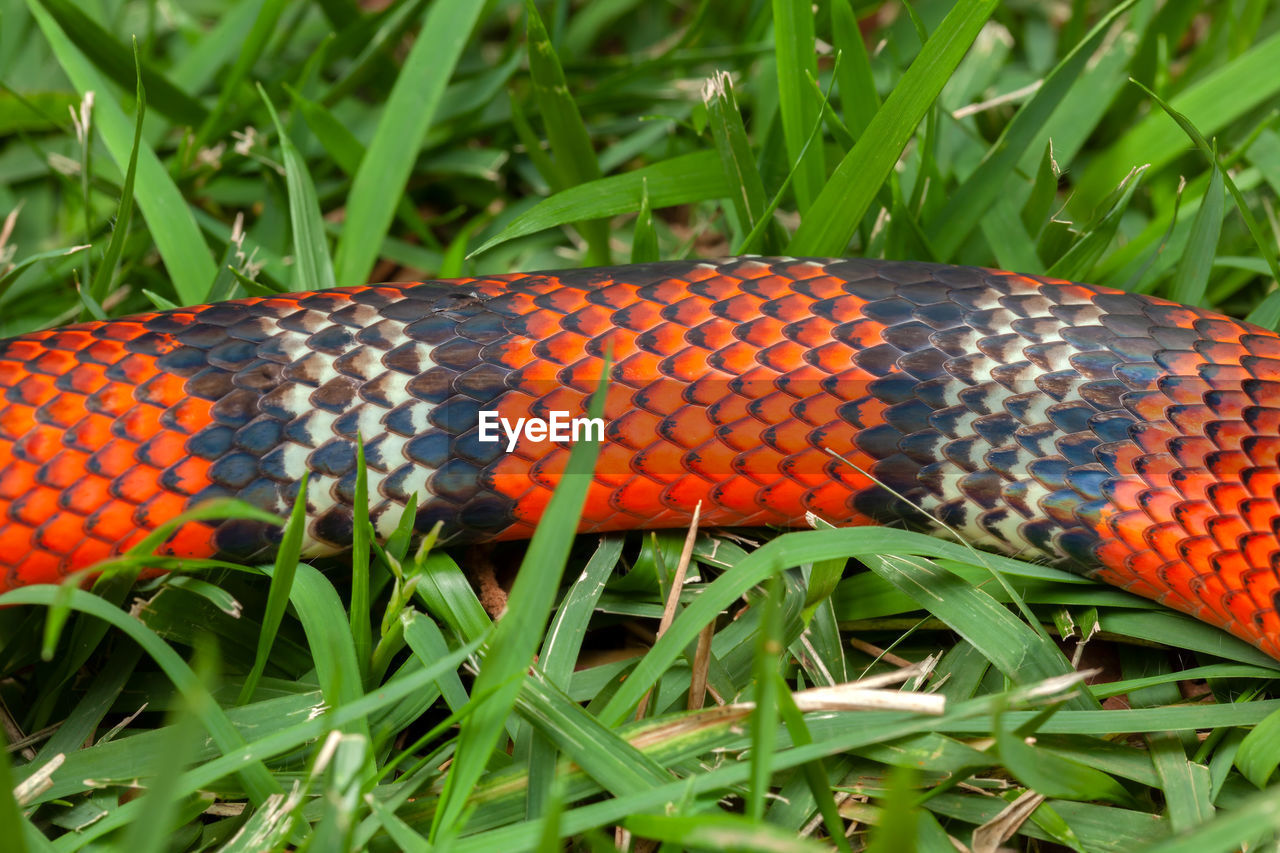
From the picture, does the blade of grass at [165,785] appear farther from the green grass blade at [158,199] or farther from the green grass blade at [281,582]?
the green grass blade at [158,199]

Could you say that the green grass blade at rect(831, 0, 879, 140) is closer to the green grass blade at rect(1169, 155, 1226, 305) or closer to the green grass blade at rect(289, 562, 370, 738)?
the green grass blade at rect(1169, 155, 1226, 305)

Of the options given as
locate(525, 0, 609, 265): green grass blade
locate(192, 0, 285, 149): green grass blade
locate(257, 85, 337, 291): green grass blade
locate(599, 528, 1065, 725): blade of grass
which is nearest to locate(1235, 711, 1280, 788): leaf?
locate(599, 528, 1065, 725): blade of grass

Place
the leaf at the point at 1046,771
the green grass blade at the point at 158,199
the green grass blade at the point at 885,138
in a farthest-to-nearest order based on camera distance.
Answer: the green grass blade at the point at 158,199 < the green grass blade at the point at 885,138 < the leaf at the point at 1046,771

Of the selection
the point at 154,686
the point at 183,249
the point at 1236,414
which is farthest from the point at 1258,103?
the point at 154,686

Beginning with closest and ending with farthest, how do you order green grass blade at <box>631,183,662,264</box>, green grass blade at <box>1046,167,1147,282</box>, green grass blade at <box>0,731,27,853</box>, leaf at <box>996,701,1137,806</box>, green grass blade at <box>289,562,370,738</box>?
green grass blade at <box>0,731,27,853</box>, leaf at <box>996,701,1137,806</box>, green grass blade at <box>289,562,370,738</box>, green grass blade at <box>1046,167,1147,282</box>, green grass blade at <box>631,183,662,264</box>

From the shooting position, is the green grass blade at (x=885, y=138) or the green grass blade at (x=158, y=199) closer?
the green grass blade at (x=885, y=138)

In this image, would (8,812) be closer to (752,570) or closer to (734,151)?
(752,570)

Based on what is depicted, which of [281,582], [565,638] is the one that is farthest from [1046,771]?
[281,582]

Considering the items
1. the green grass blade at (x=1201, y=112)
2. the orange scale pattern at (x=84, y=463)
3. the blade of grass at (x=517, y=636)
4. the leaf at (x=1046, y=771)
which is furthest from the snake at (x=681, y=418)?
the green grass blade at (x=1201, y=112)
